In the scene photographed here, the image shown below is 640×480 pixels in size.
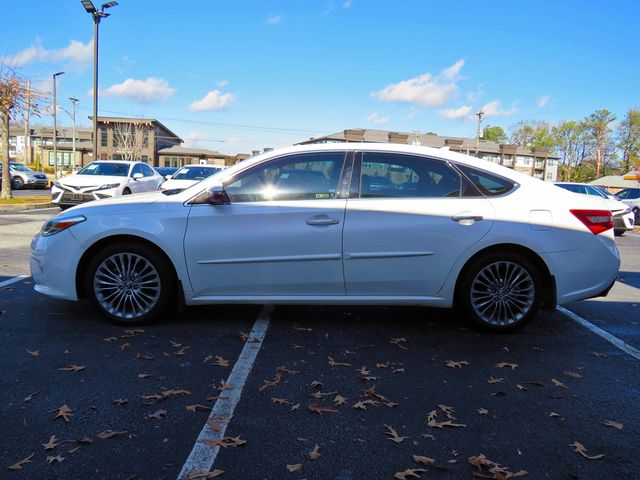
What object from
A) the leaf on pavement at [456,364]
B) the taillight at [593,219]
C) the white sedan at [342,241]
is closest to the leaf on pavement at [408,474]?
the leaf on pavement at [456,364]

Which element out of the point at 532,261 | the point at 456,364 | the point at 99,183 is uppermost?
the point at 99,183

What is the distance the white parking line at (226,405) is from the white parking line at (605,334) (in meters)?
3.11

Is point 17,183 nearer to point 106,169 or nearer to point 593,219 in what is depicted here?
point 106,169

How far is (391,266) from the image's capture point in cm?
429

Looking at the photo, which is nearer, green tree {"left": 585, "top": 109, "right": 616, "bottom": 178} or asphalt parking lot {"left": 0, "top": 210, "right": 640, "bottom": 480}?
asphalt parking lot {"left": 0, "top": 210, "right": 640, "bottom": 480}

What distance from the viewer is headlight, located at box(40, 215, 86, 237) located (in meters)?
4.39

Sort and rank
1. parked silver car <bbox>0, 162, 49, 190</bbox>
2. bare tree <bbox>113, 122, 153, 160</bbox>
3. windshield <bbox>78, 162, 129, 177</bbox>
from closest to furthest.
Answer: windshield <bbox>78, 162, 129, 177</bbox>, parked silver car <bbox>0, 162, 49, 190</bbox>, bare tree <bbox>113, 122, 153, 160</bbox>

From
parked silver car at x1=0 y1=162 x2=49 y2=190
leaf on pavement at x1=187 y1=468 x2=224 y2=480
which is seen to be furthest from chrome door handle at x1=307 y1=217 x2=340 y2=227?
parked silver car at x1=0 y1=162 x2=49 y2=190

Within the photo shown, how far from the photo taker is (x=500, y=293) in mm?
4426

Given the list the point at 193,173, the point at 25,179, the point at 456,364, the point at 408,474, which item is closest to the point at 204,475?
the point at 408,474

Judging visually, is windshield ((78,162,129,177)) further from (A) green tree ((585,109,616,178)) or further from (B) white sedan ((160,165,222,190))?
(A) green tree ((585,109,616,178))

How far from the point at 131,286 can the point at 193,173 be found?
11446mm

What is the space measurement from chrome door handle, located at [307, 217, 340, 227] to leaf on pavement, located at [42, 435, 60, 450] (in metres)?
2.39

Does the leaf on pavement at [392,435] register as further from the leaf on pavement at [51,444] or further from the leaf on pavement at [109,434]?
the leaf on pavement at [51,444]
